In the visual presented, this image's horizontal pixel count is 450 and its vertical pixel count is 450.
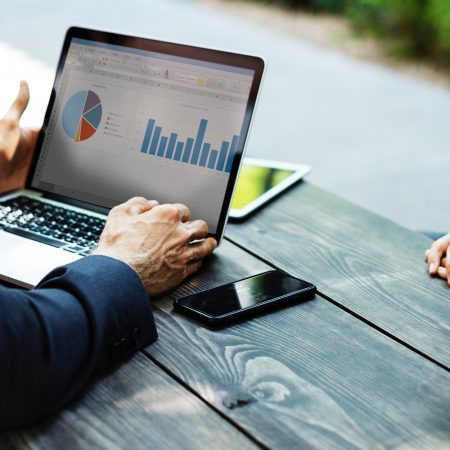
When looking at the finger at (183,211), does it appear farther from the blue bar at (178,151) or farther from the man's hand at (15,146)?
the man's hand at (15,146)

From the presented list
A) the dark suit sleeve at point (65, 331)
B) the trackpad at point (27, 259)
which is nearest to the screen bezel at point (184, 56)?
the trackpad at point (27, 259)

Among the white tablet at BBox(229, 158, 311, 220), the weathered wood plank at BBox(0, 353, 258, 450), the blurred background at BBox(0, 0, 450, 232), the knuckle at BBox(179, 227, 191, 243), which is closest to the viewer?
the weathered wood plank at BBox(0, 353, 258, 450)

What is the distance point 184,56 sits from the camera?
1.51 metres

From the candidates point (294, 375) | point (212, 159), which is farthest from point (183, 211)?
point (294, 375)

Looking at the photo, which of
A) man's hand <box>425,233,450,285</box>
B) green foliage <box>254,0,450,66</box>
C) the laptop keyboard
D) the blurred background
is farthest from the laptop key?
green foliage <box>254,0,450,66</box>

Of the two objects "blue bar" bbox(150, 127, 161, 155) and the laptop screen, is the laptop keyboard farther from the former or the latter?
"blue bar" bbox(150, 127, 161, 155)

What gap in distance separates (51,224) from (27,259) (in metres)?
0.17

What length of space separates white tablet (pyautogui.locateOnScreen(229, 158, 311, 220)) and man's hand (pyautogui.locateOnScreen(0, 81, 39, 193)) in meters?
0.51

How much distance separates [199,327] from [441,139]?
13.1 ft

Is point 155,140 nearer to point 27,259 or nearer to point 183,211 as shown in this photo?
point 183,211

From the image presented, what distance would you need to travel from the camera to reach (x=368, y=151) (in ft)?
15.0

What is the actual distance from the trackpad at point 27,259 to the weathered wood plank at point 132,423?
316mm

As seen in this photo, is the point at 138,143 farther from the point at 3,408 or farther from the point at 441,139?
the point at 441,139

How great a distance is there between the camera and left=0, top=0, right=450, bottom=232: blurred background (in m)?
4.27
